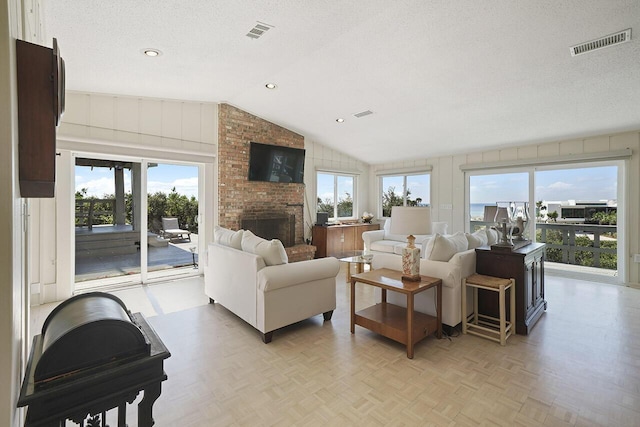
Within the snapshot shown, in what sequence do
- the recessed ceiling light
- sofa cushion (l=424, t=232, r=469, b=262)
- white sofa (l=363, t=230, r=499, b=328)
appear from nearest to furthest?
white sofa (l=363, t=230, r=499, b=328), sofa cushion (l=424, t=232, r=469, b=262), the recessed ceiling light

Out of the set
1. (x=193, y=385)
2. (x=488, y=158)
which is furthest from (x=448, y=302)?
(x=488, y=158)

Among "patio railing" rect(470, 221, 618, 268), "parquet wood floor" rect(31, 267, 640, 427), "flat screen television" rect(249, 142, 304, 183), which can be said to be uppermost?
"flat screen television" rect(249, 142, 304, 183)

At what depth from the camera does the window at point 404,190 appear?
721 centimetres

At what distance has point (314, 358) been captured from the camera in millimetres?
2531

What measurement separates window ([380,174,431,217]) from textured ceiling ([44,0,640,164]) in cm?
196

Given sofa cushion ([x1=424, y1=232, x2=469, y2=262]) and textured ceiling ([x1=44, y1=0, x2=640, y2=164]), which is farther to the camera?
sofa cushion ([x1=424, y1=232, x2=469, y2=262])

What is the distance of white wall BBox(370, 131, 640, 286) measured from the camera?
182 inches

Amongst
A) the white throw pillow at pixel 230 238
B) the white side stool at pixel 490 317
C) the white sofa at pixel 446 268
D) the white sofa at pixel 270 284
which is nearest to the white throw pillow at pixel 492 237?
the white sofa at pixel 446 268

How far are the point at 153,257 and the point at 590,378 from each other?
551 centimetres

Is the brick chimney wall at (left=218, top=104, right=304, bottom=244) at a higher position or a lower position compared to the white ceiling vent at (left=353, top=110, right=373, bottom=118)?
lower

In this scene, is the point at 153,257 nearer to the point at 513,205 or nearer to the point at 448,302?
the point at 448,302

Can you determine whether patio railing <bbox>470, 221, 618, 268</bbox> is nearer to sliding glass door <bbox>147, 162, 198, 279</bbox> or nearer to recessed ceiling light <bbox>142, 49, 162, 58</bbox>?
sliding glass door <bbox>147, 162, 198, 279</bbox>

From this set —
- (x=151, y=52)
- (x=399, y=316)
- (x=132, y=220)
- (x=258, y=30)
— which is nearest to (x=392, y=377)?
(x=399, y=316)

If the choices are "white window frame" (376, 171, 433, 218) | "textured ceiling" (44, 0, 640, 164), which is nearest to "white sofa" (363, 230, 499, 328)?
"textured ceiling" (44, 0, 640, 164)
